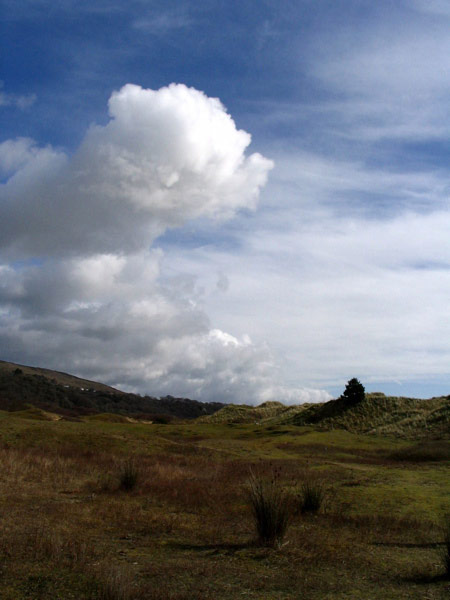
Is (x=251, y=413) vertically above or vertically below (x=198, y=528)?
below

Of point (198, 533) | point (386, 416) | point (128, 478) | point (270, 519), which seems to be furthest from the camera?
point (386, 416)

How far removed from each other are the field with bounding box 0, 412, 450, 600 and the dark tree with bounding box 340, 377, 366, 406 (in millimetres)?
46220

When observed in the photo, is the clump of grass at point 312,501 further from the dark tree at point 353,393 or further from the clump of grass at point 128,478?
the dark tree at point 353,393

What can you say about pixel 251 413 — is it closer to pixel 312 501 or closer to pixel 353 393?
pixel 353 393

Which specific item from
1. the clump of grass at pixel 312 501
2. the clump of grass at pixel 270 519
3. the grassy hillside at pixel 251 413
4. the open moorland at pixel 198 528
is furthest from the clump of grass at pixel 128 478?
the grassy hillside at pixel 251 413

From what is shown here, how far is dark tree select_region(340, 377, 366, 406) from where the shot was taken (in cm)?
7356

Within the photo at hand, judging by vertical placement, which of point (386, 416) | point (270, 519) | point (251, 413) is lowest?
point (251, 413)

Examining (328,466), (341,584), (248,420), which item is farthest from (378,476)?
(248,420)

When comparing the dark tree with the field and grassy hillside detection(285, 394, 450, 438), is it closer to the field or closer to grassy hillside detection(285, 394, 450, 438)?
grassy hillside detection(285, 394, 450, 438)

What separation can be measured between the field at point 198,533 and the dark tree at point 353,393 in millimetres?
46220

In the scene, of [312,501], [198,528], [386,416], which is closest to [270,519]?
[198,528]

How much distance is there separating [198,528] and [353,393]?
63544 mm

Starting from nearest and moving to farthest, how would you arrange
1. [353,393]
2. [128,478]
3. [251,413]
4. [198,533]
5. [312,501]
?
[198,533], [312,501], [128,478], [353,393], [251,413]

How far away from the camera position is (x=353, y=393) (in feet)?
242
